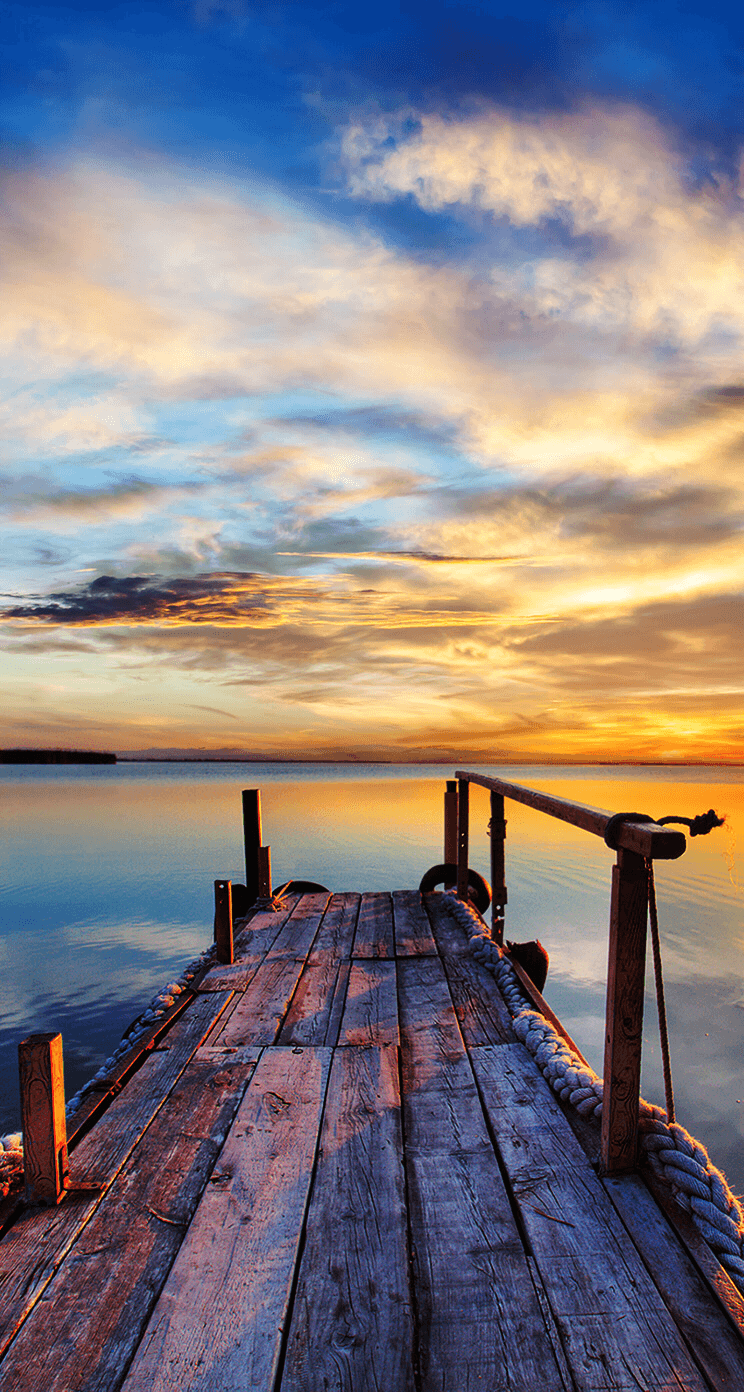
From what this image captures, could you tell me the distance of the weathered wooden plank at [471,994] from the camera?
14.3 ft

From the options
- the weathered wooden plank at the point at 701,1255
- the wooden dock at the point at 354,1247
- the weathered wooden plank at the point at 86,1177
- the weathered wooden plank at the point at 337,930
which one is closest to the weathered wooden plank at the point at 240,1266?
the wooden dock at the point at 354,1247

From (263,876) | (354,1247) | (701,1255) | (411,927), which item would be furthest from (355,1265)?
(263,876)

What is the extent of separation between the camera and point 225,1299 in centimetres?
226

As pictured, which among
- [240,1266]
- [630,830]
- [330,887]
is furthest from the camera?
[330,887]

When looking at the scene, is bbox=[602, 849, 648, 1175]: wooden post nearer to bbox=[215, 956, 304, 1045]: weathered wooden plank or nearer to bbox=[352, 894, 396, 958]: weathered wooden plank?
bbox=[215, 956, 304, 1045]: weathered wooden plank

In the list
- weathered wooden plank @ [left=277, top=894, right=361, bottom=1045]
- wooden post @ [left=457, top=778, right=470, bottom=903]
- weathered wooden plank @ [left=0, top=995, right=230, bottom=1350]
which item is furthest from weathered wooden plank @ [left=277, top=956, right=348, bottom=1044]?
wooden post @ [left=457, top=778, right=470, bottom=903]

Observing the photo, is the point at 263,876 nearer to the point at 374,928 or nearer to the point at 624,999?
the point at 374,928

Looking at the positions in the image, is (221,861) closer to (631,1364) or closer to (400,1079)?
(400,1079)

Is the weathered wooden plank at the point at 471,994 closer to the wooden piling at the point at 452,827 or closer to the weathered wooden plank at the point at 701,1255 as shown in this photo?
the weathered wooden plank at the point at 701,1255

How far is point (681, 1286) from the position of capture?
2.29 metres

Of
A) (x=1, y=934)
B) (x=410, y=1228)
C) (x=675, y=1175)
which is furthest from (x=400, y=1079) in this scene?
(x=1, y=934)

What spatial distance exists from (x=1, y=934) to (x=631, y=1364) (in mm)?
14580

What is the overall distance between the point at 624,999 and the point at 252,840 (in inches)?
265

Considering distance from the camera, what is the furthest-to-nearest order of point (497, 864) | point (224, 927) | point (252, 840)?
→ 1. point (252, 840)
2. point (497, 864)
3. point (224, 927)
